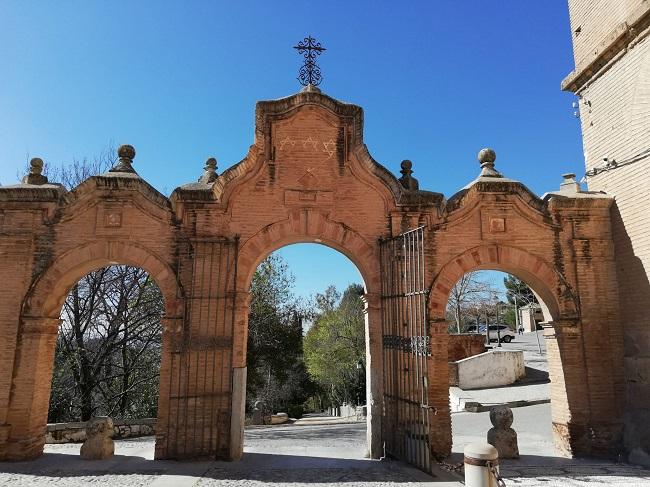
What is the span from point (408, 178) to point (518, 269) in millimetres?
2904

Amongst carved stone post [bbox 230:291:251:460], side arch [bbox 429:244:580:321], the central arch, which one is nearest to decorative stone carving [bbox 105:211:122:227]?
the central arch

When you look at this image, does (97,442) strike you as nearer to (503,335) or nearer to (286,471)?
(286,471)

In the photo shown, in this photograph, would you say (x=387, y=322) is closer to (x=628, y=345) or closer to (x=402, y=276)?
(x=402, y=276)

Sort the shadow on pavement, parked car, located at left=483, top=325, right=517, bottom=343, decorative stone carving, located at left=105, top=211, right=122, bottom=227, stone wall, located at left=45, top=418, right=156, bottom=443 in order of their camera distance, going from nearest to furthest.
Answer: the shadow on pavement < decorative stone carving, located at left=105, top=211, right=122, bottom=227 < stone wall, located at left=45, top=418, right=156, bottom=443 < parked car, located at left=483, top=325, right=517, bottom=343

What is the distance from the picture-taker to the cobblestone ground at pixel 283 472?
6.59 m

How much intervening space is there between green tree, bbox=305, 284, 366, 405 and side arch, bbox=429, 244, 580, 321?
732 inches

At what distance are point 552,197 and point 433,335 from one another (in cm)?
380

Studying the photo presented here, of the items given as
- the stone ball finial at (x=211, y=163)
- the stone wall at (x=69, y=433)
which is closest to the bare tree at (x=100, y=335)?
the stone wall at (x=69, y=433)

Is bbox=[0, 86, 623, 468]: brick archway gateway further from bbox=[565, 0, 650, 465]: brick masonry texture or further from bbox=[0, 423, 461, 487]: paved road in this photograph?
bbox=[0, 423, 461, 487]: paved road

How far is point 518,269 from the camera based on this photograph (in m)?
9.00

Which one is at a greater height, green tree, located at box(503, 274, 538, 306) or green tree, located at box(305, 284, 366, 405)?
green tree, located at box(503, 274, 538, 306)

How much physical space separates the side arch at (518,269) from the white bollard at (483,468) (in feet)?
12.9

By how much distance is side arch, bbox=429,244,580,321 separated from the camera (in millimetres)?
8750

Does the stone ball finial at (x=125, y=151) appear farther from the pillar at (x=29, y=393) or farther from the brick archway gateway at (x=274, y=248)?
the pillar at (x=29, y=393)
